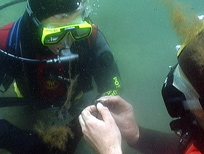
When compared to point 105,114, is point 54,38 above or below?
above

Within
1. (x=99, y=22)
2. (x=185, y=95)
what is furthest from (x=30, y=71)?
(x=99, y=22)

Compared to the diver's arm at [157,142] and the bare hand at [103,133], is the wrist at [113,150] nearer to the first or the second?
the bare hand at [103,133]

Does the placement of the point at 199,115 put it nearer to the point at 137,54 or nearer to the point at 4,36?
the point at 4,36

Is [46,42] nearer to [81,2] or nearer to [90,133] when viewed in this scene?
[81,2]

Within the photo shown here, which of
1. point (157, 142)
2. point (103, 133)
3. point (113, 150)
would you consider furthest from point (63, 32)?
point (157, 142)

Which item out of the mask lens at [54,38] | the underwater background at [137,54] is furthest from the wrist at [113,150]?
the underwater background at [137,54]

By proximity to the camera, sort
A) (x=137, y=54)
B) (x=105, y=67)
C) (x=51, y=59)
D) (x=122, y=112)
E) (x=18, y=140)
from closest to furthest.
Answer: (x=122, y=112) < (x=51, y=59) < (x=18, y=140) < (x=105, y=67) < (x=137, y=54)

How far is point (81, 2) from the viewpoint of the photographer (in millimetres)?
2641

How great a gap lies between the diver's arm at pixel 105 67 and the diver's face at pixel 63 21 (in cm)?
51

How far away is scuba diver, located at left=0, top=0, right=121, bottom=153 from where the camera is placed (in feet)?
8.30

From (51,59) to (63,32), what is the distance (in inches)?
13.3

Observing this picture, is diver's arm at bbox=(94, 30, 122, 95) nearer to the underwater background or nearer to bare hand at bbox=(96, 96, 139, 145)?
bare hand at bbox=(96, 96, 139, 145)

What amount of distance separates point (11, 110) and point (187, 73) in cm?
306

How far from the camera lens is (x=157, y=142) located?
9.90 feet
